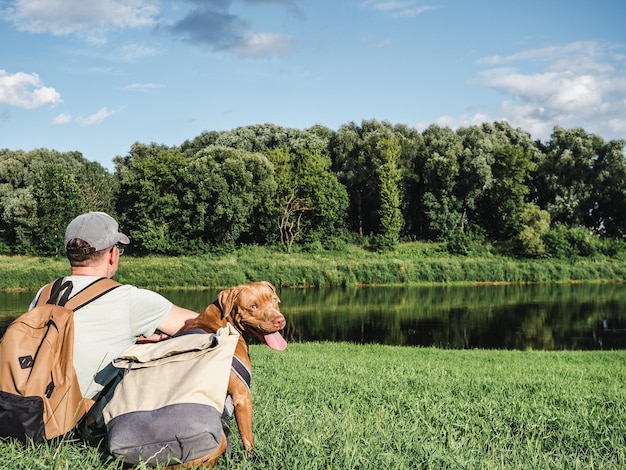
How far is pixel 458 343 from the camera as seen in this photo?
17156 millimetres

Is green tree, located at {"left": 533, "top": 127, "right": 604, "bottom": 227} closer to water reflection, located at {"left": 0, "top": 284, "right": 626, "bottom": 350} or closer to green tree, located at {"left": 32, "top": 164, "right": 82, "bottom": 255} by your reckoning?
water reflection, located at {"left": 0, "top": 284, "right": 626, "bottom": 350}

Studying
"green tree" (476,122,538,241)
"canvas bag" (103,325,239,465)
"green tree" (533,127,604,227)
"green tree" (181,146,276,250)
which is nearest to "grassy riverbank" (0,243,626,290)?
"green tree" (181,146,276,250)

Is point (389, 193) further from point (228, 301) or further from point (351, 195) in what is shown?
point (228, 301)

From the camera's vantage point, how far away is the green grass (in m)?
2.85

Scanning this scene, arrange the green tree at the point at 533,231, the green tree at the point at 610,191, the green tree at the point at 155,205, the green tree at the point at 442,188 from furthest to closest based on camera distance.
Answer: the green tree at the point at 442,188
the green tree at the point at 610,191
the green tree at the point at 155,205
the green tree at the point at 533,231

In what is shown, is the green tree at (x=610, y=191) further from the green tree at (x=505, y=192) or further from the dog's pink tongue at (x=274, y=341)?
the dog's pink tongue at (x=274, y=341)

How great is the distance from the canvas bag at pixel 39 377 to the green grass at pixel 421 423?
4.3 inches

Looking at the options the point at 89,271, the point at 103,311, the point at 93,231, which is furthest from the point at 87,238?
the point at 103,311

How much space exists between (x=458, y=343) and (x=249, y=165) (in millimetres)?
24380

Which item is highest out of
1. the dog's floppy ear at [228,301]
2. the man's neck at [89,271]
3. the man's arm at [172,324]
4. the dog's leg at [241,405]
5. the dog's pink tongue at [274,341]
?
the man's neck at [89,271]

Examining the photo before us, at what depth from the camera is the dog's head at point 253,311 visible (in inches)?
126

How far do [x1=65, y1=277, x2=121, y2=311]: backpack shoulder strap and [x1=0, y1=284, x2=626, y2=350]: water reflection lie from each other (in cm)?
1444

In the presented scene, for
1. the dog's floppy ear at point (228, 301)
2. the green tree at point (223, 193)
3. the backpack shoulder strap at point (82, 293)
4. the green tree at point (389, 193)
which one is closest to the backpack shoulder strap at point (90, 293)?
the backpack shoulder strap at point (82, 293)

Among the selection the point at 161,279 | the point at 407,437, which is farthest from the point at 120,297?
the point at 161,279
